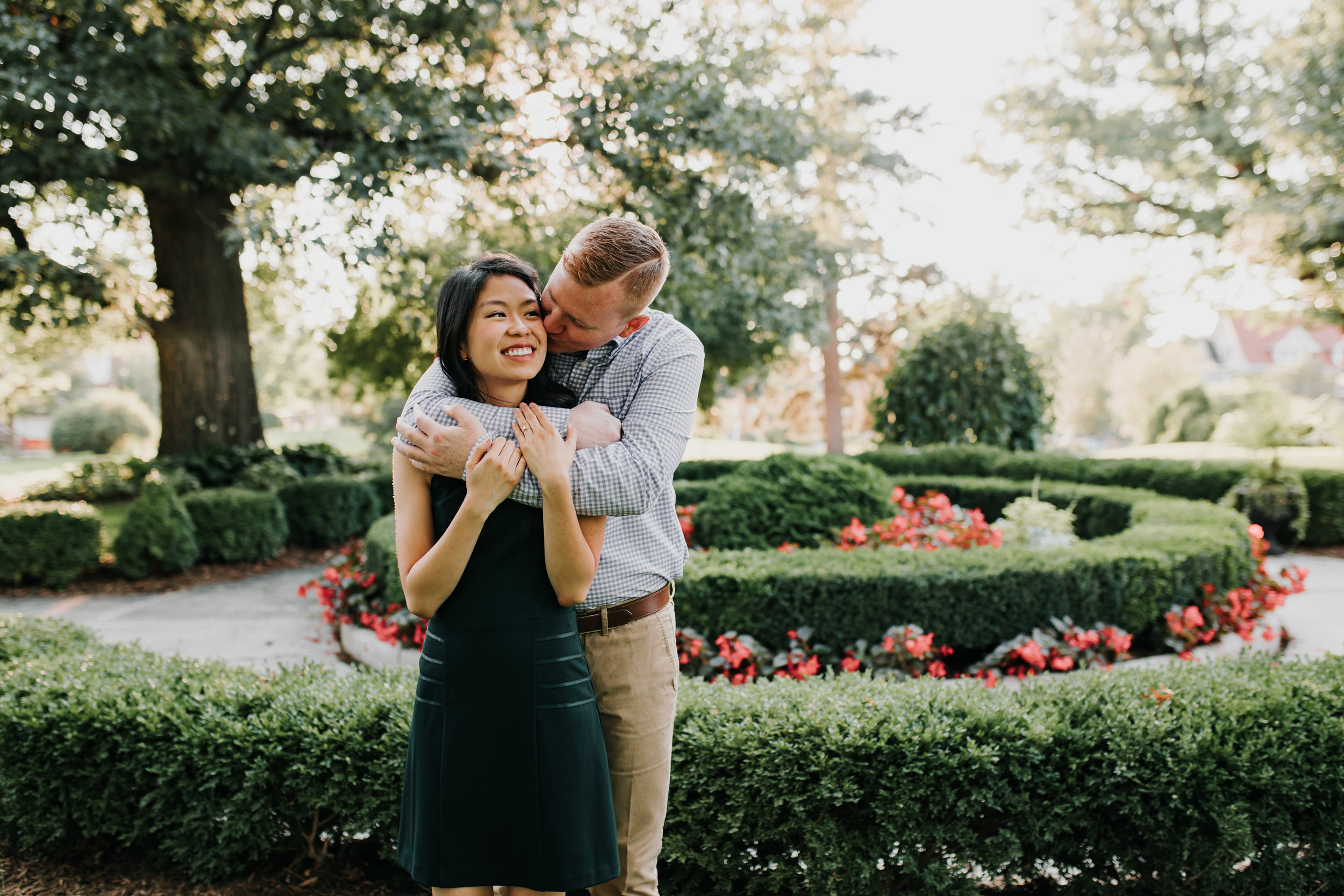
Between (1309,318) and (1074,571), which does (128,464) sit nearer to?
(1074,571)

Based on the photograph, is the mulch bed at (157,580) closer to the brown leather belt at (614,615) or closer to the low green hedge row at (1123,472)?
the low green hedge row at (1123,472)

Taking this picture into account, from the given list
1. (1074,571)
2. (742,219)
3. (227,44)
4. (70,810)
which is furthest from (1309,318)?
(70,810)

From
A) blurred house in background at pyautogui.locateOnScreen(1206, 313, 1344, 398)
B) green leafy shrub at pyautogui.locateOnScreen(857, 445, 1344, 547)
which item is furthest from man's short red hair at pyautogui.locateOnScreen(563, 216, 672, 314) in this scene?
blurred house in background at pyautogui.locateOnScreen(1206, 313, 1344, 398)

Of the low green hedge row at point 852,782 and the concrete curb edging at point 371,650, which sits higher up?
the low green hedge row at point 852,782

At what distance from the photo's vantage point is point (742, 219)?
9.23 metres

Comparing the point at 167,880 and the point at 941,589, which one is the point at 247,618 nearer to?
the point at 167,880

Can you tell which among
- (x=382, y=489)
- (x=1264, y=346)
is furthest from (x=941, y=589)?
(x=1264, y=346)

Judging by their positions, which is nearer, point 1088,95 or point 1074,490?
point 1074,490

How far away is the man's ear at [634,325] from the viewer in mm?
1814

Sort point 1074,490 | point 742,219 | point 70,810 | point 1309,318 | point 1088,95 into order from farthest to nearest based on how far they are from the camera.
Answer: point 1088,95
point 1309,318
point 742,219
point 1074,490
point 70,810

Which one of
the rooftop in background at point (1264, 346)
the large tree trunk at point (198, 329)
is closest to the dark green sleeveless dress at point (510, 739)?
the large tree trunk at point (198, 329)

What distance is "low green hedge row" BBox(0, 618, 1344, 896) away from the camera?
2453 mm

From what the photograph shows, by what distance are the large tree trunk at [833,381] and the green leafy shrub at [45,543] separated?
54.2 ft

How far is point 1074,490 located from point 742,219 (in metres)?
4.68
